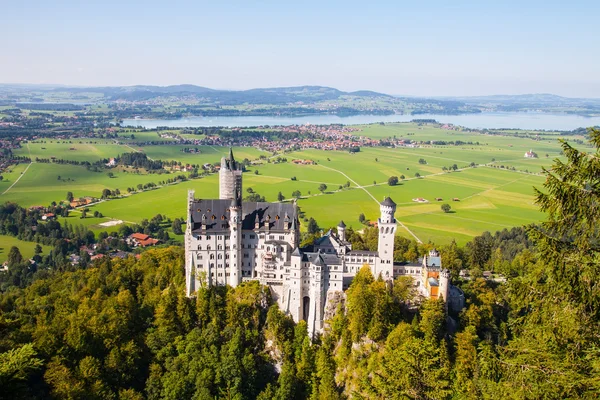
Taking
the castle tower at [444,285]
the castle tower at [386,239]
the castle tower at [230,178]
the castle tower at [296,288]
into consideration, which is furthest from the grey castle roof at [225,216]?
the castle tower at [444,285]

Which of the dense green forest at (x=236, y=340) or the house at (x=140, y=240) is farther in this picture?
the house at (x=140, y=240)

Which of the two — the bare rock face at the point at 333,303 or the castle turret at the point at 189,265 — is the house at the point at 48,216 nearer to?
the castle turret at the point at 189,265

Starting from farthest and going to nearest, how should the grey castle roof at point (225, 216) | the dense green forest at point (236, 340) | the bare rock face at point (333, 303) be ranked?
the grey castle roof at point (225, 216) → the bare rock face at point (333, 303) → the dense green forest at point (236, 340)

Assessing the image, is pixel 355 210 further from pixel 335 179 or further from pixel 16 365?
pixel 16 365

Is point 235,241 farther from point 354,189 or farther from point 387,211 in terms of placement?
point 354,189

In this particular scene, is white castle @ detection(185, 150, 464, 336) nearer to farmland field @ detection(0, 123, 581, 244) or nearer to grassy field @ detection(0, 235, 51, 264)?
farmland field @ detection(0, 123, 581, 244)

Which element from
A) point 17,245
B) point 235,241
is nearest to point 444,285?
point 235,241

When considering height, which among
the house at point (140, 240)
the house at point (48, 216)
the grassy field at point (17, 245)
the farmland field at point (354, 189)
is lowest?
the grassy field at point (17, 245)
